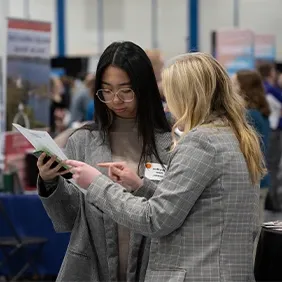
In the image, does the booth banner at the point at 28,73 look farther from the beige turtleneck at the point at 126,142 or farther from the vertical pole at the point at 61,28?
the vertical pole at the point at 61,28

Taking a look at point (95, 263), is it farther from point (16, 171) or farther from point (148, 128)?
point (16, 171)

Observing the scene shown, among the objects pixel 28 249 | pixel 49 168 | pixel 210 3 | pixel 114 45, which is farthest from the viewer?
pixel 210 3

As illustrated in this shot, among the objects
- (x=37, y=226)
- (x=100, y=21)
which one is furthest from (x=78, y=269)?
(x=100, y=21)

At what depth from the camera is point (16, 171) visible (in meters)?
6.14

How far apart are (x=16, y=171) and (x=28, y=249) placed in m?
0.66

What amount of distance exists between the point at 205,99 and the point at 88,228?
68 cm

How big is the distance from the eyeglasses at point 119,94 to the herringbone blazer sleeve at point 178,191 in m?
0.49

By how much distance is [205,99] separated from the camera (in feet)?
7.43

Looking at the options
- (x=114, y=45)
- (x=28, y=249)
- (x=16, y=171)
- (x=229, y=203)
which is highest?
(x=114, y=45)

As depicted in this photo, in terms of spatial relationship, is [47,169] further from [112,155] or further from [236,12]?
[236,12]

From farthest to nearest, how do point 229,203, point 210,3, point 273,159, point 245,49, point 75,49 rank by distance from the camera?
point 75,49 < point 210,3 < point 245,49 < point 273,159 < point 229,203

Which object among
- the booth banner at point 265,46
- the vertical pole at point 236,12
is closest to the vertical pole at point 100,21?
the vertical pole at point 236,12

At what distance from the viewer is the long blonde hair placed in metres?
2.26

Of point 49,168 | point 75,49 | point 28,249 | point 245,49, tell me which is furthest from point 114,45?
point 75,49
